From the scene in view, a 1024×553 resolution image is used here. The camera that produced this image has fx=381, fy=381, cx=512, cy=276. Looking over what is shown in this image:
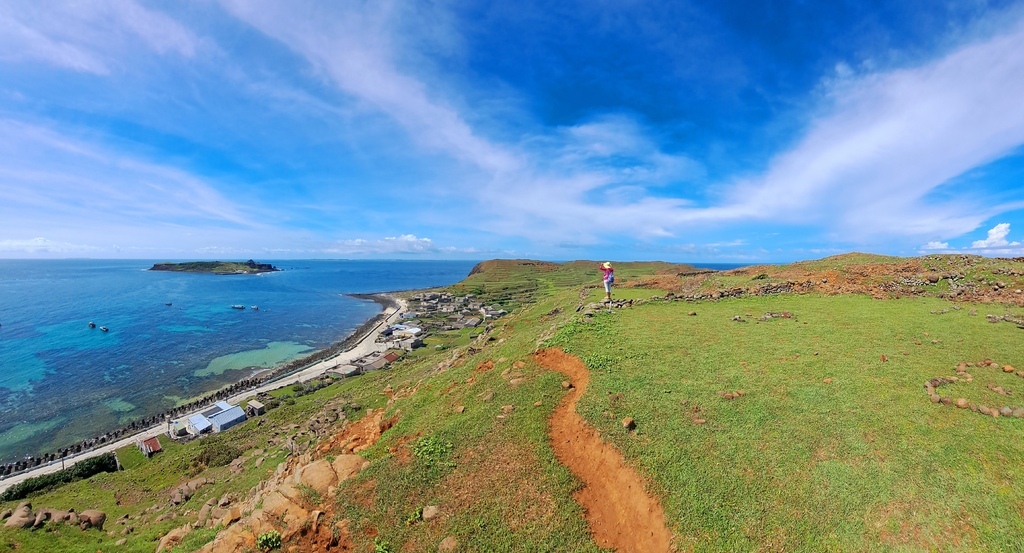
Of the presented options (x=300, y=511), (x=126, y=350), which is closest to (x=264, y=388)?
(x=126, y=350)

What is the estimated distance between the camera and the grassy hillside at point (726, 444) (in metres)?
7.19

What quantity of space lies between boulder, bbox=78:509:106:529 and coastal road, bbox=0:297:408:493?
620 inches

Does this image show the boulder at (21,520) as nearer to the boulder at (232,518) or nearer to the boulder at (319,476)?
the boulder at (232,518)

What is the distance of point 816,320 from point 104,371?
231 ft

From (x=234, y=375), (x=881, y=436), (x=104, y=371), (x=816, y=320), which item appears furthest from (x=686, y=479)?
(x=104, y=371)

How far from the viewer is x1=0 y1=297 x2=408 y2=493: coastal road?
81.7 feet

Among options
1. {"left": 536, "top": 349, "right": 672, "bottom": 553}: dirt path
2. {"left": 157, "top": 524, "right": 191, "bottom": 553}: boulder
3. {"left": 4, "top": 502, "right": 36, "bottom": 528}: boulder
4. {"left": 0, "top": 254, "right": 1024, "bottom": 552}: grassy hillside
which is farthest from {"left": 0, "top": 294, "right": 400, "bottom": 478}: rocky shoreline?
{"left": 536, "top": 349, "right": 672, "bottom": 553}: dirt path

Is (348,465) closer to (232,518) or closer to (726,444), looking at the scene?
(232,518)

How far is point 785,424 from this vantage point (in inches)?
374

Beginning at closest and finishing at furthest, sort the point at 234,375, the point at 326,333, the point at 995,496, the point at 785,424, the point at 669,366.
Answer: the point at 995,496
the point at 785,424
the point at 669,366
the point at 234,375
the point at 326,333

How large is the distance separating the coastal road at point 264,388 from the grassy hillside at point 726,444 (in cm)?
1018

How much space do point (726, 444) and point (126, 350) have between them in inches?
3017

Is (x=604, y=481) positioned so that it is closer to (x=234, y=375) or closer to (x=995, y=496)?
(x=995, y=496)

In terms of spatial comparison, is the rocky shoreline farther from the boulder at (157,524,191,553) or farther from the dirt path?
the dirt path
